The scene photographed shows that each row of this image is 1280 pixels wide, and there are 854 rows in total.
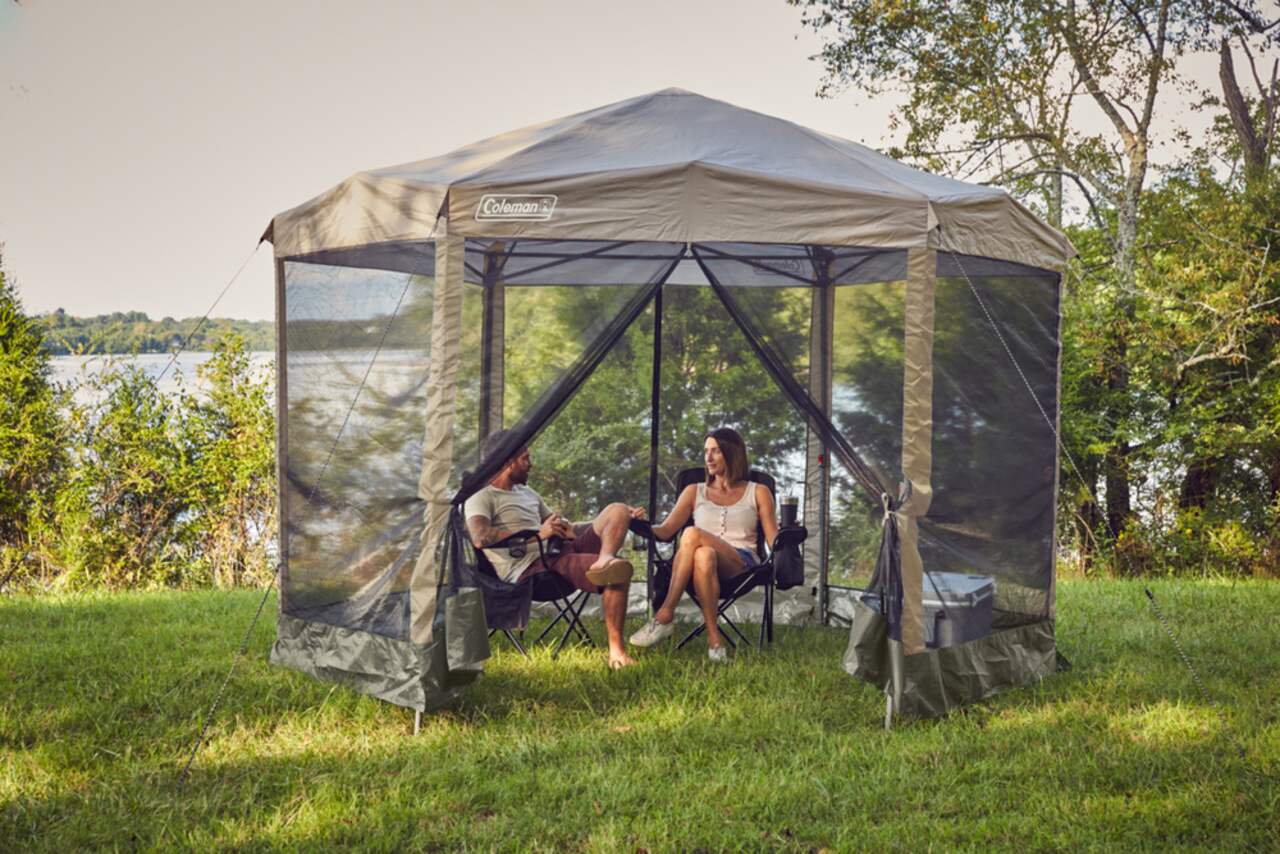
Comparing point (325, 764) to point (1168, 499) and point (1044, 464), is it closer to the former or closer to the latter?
point (1044, 464)

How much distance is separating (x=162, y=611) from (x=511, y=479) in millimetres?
1971

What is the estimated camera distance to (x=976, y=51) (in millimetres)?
10398

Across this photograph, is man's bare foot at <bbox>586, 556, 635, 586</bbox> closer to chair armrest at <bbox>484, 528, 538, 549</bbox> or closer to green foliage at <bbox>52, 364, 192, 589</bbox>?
chair armrest at <bbox>484, 528, 538, 549</bbox>

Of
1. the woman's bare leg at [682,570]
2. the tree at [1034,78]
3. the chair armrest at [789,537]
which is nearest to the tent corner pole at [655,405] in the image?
the woman's bare leg at [682,570]

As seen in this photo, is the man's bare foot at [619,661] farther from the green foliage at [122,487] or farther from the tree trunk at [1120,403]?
the tree trunk at [1120,403]

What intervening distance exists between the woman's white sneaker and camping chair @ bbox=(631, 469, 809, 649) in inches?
4.0

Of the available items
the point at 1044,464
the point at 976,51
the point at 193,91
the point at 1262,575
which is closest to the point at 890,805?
the point at 1044,464

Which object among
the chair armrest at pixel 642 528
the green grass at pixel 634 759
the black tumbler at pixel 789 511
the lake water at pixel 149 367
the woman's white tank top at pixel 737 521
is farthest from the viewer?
the lake water at pixel 149 367

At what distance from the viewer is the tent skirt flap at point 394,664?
3.56 m

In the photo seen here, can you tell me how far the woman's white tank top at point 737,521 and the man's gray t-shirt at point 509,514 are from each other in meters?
0.73

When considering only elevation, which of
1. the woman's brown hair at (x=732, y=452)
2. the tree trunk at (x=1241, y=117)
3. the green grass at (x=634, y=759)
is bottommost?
the green grass at (x=634, y=759)

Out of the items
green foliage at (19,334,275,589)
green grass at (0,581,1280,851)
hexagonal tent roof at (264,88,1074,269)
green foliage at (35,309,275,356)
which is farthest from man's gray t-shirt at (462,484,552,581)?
green foliage at (35,309,275,356)

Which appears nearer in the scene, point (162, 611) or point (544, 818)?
point (544, 818)

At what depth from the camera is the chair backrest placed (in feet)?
16.3
